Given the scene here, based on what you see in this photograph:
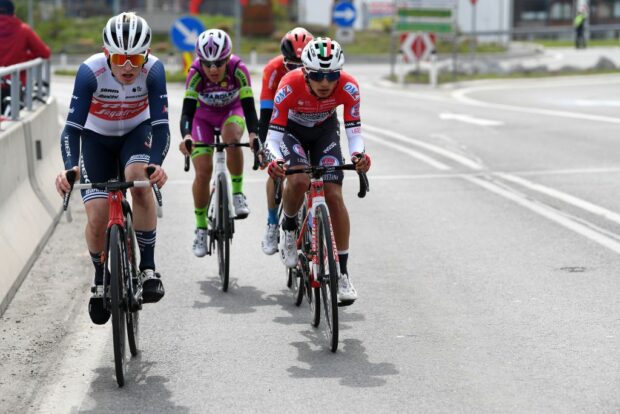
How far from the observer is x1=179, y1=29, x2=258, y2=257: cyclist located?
973 centimetres

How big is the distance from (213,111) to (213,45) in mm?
814

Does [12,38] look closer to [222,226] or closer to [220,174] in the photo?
[220,174]

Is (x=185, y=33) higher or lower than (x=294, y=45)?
lower

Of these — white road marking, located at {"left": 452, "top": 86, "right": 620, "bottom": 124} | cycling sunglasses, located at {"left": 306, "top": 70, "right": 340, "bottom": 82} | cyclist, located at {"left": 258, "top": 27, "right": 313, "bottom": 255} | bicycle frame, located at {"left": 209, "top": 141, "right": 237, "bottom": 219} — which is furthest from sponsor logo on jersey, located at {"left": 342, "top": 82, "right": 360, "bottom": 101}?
white road marking, located at {"left": 452, "top": 86, "right": 620, "bottom": 124}

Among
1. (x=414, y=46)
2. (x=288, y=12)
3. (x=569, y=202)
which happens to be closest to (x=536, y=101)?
(x=414, y=46)

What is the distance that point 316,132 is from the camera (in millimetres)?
8453

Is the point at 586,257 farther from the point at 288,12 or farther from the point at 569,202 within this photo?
the point at 288,12

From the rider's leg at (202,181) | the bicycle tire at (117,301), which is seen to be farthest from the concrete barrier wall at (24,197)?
the bicycle tire at (117,301)

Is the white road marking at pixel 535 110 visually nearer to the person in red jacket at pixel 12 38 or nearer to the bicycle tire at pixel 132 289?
the person in red jacket at pixel 12 38

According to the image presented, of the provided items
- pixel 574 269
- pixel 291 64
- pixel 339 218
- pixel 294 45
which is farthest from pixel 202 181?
pixel 574 269

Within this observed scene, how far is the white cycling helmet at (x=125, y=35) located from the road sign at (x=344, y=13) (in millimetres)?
38065

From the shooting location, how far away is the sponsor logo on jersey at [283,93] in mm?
8102

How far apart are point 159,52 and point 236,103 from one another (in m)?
45.7

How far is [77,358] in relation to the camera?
288 inches
